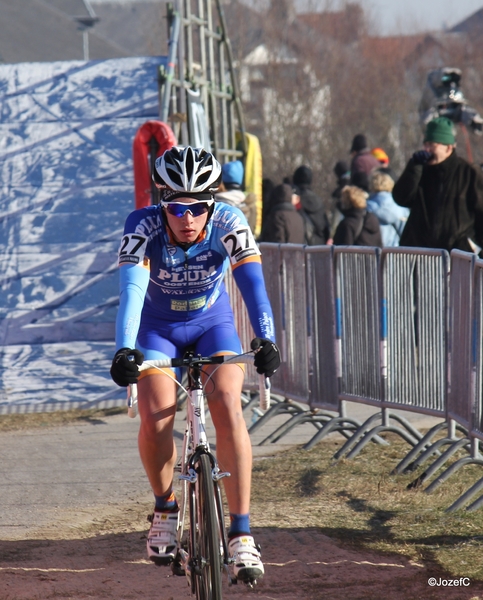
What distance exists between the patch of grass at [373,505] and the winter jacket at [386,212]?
4.18 meters

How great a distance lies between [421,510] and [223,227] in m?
2.44

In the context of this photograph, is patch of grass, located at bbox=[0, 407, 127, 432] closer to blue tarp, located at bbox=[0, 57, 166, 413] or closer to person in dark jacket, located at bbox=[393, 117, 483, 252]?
blue tarp, located at bbox=[0, 57, 166, 413]

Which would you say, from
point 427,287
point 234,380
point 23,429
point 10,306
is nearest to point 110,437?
point 23,429

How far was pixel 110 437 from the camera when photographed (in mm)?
8719

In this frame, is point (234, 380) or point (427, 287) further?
point (427, 287)

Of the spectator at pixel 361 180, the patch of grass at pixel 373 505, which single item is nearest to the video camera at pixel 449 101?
the spectator at pixel 361 180

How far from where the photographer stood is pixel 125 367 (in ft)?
13.6

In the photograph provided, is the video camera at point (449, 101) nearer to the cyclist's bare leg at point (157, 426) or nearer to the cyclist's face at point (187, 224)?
→ the cyclist's face at point (187, 224)

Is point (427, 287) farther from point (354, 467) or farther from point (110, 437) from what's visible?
point (110, 437)

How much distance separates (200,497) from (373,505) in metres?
2.41

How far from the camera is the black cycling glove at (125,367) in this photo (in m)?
4.15

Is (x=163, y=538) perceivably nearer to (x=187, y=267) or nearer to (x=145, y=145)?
(x=187, y=267)

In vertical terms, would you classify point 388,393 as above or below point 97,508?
above

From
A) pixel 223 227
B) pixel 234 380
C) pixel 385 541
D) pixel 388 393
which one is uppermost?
pixel 223 227
